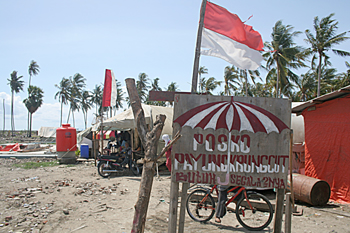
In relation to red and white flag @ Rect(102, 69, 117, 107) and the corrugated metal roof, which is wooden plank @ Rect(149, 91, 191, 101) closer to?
the corrugated metal roof

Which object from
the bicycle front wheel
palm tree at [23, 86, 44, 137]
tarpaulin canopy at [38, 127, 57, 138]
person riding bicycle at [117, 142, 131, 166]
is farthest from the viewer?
palm tree at [23, 86, 44, 137]

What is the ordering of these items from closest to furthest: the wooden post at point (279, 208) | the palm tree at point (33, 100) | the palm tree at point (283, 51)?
the wooden post at point (279, 208)
the palm tree at point (283, 51)
the palm tree at point (33, 100)

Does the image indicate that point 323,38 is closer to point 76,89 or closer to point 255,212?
point 255,212

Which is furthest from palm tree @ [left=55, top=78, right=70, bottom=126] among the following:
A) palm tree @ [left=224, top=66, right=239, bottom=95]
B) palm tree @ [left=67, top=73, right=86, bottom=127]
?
palm tree @ [left=224, top=66, right=239, bottom=95]

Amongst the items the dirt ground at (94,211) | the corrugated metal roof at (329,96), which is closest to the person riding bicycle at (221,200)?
the dirt ground at (94,211)

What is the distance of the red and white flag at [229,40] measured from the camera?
4.97 metres

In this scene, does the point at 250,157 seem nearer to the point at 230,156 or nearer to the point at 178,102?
the point at 230,156

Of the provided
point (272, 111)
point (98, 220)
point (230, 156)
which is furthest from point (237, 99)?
point (98, 220)

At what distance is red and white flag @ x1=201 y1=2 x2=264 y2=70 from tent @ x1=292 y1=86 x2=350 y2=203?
3.41 metres

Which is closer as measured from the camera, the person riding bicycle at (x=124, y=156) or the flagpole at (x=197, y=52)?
the flagpole at (x=197, y=52)

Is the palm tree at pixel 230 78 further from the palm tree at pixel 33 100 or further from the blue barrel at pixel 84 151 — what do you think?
the palm tree at pixel 33 100

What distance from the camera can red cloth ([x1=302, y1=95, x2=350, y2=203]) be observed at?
23.8 feet

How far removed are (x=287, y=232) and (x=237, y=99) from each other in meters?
2.07

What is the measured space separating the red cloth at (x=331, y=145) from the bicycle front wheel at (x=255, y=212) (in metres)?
2.66
